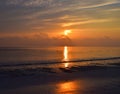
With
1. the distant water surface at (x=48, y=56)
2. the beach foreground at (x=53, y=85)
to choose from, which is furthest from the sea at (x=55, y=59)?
the beach foreground at (x=53, y=85)

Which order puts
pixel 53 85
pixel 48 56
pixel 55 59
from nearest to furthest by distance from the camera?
pixel 53 85 → pixel 55 59 → pixel 48 56

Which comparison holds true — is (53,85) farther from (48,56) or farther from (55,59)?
(48,56)

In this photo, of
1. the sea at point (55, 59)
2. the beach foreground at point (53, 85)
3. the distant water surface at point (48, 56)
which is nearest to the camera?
the beach foreground at point (53, 85)

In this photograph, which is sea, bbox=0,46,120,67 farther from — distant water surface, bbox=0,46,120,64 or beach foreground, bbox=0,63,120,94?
beach foreground, bbox=0,63,120,94

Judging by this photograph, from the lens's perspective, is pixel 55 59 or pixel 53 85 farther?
pixel 55 59

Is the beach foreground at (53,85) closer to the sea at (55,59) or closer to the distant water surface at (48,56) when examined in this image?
the sea at (55,59)

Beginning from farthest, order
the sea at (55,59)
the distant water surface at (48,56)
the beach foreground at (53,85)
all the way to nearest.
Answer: the distant water surface at (48,56)
the sea at (55,59)
the beach foreground at (53,85)

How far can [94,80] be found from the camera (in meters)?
25.2

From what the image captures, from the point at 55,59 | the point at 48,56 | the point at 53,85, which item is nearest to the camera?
the point at 53,85

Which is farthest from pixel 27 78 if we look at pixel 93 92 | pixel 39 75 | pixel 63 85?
pixel 93 92

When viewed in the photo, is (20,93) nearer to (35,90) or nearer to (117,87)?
(35,90)

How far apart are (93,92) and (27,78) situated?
315 inches

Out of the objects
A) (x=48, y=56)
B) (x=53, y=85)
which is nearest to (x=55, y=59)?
(x=48, y=56)

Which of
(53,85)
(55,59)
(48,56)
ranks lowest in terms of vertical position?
(53,85)
